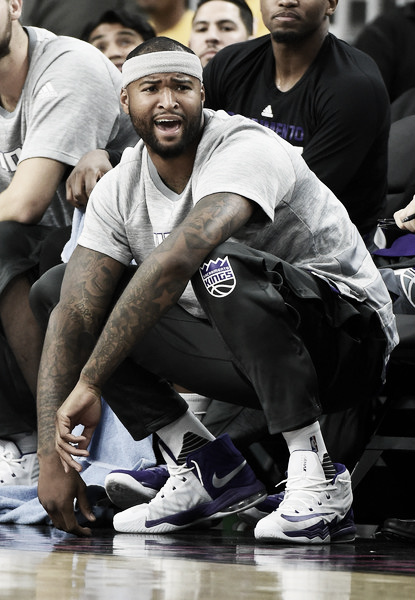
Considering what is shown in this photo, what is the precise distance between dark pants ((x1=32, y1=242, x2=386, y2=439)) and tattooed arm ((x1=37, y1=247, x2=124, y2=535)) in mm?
133

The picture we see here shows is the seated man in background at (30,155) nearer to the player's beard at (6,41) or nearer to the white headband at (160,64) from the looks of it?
the player's beard at (6,41)

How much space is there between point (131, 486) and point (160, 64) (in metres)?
1.09

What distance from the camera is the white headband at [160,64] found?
2.79 metres

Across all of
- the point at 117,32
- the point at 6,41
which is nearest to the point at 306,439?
the point at 6,41

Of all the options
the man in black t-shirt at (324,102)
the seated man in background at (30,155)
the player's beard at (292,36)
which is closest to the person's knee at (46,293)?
the seated man in background at (30,155)

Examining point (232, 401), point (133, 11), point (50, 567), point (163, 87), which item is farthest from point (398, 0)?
point (50, 567)

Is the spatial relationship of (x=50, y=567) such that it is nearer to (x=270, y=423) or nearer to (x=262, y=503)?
(x=270, y=423)

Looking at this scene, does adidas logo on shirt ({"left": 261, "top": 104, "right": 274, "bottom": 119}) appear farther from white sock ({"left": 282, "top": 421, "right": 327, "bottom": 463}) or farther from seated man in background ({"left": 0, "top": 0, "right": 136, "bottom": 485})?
white sock ({"left": 282, "top": 421, "right": 327, "bottom": 463})

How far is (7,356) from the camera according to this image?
11.4ft

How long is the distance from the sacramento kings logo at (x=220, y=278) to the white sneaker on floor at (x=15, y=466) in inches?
45.6

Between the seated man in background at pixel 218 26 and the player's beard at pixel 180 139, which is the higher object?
the seated man in background at pixel 218 26

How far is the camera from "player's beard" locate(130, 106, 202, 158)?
8.94 feet

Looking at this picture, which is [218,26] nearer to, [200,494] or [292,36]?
[292,36]

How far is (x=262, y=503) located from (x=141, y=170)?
925mm
